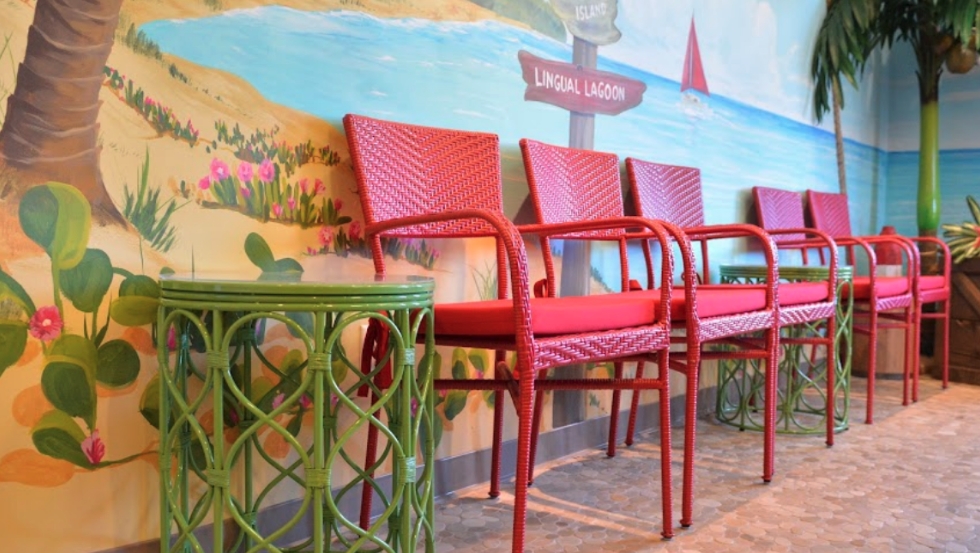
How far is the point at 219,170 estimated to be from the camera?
1571 millimetres

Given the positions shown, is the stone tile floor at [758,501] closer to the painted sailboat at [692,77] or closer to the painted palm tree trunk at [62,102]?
the painted palm tree trunk at [62,102]

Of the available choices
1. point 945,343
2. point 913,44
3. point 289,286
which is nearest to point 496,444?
point 289,286

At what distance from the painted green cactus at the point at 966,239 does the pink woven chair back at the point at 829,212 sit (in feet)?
1.76

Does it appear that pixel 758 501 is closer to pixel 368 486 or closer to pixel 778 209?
pixel 368 486

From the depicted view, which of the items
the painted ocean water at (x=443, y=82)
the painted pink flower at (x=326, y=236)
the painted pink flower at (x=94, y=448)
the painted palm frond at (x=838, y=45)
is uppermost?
the painted palm frond at (x=838, y=45)

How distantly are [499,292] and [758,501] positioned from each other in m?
0.86

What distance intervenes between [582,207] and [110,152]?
1280 mm

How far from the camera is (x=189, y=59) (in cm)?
151

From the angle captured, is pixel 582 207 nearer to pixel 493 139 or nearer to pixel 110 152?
pixel 493 139

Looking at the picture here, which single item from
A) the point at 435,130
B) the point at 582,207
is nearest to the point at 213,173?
the point at 435,130

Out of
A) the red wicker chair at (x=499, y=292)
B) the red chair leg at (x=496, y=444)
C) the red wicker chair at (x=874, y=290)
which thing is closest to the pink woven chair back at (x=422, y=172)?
the red wicker chair at (x=499, y=292)

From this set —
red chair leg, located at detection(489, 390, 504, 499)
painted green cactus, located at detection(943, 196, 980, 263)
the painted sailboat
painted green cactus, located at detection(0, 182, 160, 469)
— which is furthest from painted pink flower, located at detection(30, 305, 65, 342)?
painted green cactus, located at detection(943, 196, 980, 263)

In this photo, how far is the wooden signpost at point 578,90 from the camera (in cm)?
235

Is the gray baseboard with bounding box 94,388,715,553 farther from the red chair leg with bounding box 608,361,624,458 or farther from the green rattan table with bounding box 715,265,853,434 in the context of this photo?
the green rattan table with bounding box 715,265,853,434
